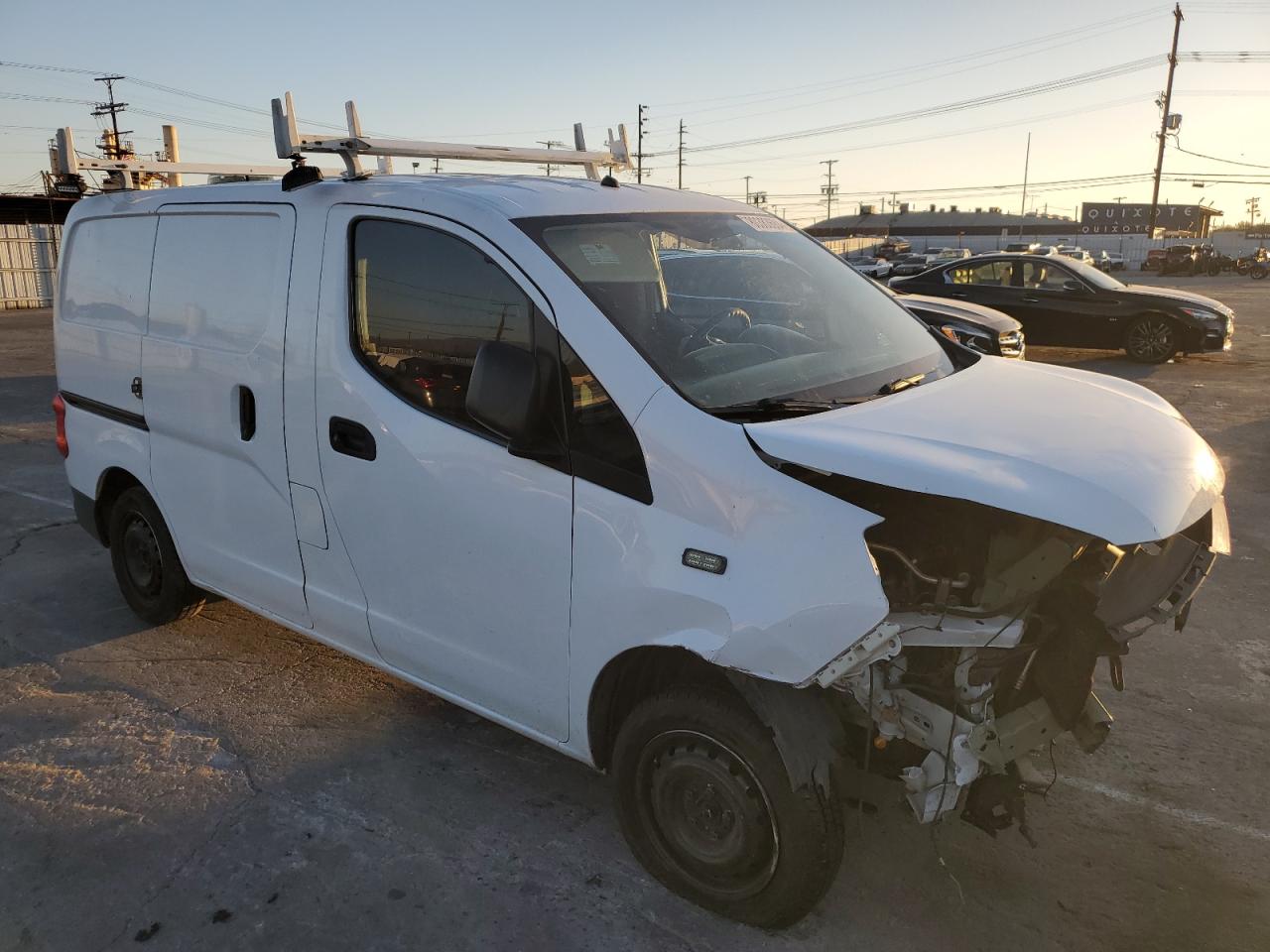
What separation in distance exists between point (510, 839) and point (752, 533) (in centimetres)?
147

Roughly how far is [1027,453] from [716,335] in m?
1.07

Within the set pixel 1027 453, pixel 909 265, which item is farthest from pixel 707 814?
pixel 909 265

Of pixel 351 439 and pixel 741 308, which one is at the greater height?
pixel 741 308

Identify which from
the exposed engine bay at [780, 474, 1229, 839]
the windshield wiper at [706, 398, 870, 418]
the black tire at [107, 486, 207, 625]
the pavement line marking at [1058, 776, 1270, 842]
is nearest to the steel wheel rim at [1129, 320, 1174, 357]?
the pavement line marking at [1058, 776, 1270, 842]

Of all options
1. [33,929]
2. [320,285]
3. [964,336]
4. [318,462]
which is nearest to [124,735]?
[33,929]

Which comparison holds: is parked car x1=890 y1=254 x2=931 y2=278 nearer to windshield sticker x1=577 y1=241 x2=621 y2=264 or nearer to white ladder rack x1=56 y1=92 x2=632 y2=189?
white ladder rack x1=56 y1=92 x2=632 y2=189

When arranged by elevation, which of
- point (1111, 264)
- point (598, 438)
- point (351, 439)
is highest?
point (598, 438)

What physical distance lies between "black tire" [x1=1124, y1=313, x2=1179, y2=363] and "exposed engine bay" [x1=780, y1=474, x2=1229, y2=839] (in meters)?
12.8

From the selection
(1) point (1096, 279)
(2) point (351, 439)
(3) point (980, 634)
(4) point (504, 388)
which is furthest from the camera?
(1) point (1096, 279)

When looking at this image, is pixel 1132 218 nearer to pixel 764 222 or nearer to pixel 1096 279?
pixel 1096 279

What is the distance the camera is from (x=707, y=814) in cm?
268

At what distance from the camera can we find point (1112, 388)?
3.34 m

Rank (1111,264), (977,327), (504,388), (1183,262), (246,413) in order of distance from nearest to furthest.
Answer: (504,388) → (246,413) → (977,327) → (1183,262) → (1111,264)

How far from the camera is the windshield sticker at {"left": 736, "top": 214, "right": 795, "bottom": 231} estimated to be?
3707 mm
